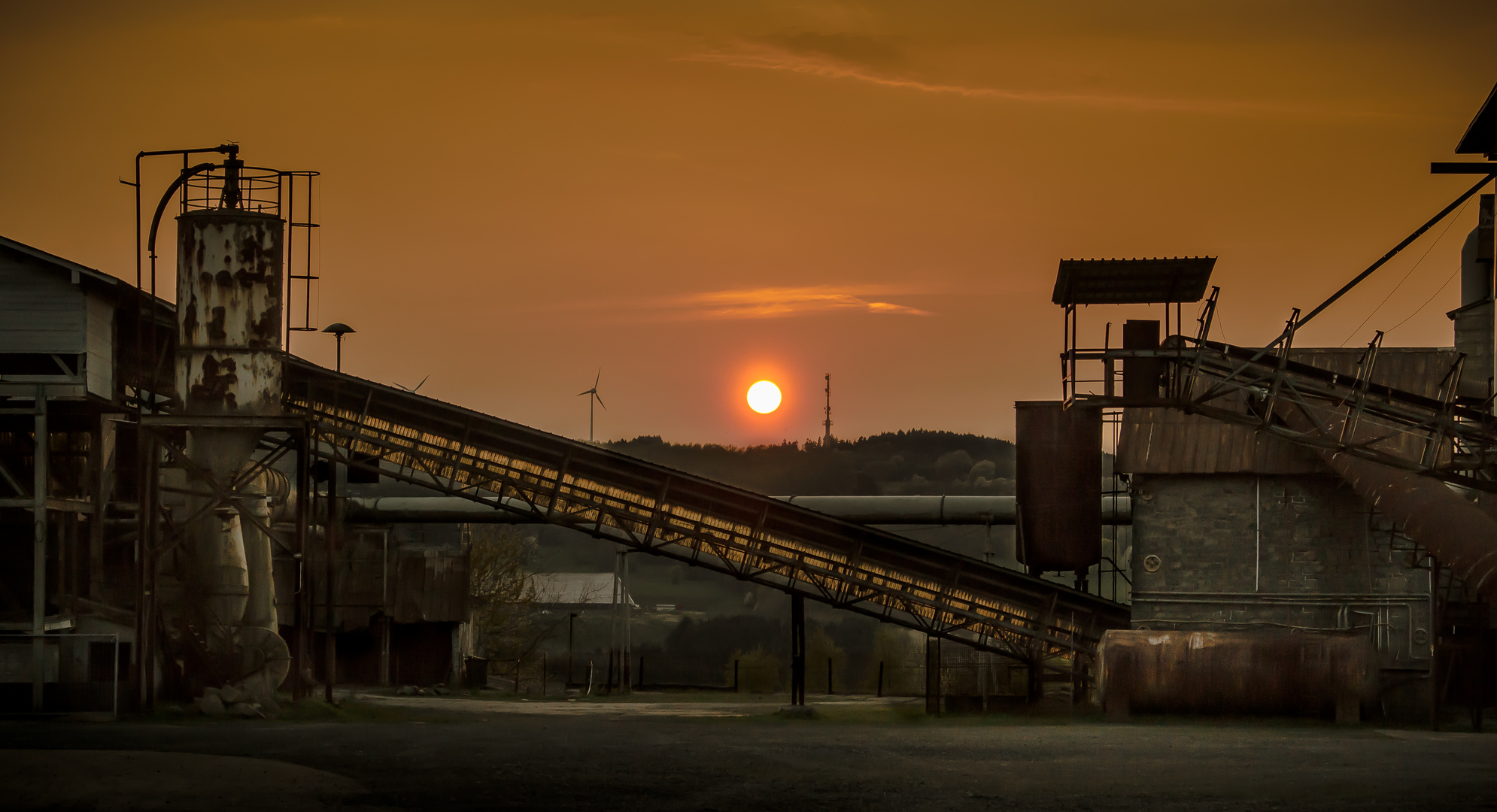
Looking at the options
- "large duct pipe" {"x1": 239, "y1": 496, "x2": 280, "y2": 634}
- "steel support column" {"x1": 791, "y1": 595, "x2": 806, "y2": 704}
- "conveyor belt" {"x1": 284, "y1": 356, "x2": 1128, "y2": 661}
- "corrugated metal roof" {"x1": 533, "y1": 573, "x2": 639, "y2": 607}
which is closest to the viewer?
"large duct pipe" {"x1": 239, "y1": 496, "x2": 280, "y2": 634}

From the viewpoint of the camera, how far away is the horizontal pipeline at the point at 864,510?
40188mm

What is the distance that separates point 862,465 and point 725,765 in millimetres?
137586

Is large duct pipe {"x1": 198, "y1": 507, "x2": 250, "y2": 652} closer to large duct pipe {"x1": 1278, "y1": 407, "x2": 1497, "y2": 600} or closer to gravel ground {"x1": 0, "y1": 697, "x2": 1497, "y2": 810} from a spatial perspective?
gravel ground {"x1": 0, "y1": 697, "x2": 1497, "y2": 810}

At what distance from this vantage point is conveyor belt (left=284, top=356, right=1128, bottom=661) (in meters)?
29.9

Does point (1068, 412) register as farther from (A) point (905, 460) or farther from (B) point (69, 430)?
(A) point (905, 460)

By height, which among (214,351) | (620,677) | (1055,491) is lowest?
(620,677)

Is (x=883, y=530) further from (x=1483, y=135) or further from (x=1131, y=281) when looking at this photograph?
(x=1483, y=135)

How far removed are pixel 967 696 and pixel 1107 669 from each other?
4752mm

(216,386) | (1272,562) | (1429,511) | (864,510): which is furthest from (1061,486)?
(216,386)

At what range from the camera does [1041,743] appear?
22.9m

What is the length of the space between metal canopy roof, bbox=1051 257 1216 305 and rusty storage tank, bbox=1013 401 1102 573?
3.30m

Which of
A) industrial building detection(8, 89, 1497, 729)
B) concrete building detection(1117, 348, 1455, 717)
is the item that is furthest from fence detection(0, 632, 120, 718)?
concrete building detection(1117, 348, 1455, 717)

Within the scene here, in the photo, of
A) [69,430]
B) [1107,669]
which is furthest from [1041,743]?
[69,430]

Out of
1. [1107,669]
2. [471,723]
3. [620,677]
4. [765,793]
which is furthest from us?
[620,677]
